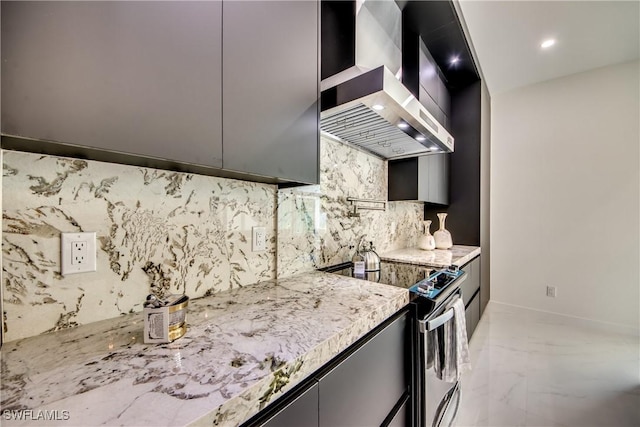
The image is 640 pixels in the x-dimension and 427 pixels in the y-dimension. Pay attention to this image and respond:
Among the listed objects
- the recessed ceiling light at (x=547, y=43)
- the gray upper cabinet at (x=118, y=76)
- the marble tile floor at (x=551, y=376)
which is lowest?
the marble tile floor at (x=551, y=376)

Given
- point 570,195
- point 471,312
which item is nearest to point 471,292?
point 471,312

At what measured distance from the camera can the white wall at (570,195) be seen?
279 centimetres

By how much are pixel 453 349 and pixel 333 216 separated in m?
1.01

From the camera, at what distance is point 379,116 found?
1.30 meters

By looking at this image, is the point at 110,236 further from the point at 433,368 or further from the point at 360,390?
the point at 433,368

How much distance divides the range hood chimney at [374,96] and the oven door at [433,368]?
97 centimetres

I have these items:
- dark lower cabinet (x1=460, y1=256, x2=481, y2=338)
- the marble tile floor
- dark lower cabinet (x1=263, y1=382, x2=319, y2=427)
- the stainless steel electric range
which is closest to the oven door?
the stainless steel electric range

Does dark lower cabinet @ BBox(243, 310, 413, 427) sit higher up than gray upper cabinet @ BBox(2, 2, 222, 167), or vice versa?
gray upper cabinet @ BBox(2, 2, 222, 167)

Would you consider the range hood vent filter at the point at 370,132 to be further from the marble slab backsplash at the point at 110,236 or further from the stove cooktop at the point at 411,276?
the stove cooktop at the point at 411,276

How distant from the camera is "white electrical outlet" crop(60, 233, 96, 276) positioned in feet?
2.42

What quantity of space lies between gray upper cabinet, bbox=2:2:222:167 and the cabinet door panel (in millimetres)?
728

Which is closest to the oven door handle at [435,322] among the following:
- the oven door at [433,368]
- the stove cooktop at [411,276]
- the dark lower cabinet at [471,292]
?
the oven door at [433,368]

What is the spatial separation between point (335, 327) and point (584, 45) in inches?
147

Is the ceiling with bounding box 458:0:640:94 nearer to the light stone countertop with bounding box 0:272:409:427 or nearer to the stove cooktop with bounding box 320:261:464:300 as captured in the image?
the stove cooktop with bounding box 320:261:464:300
